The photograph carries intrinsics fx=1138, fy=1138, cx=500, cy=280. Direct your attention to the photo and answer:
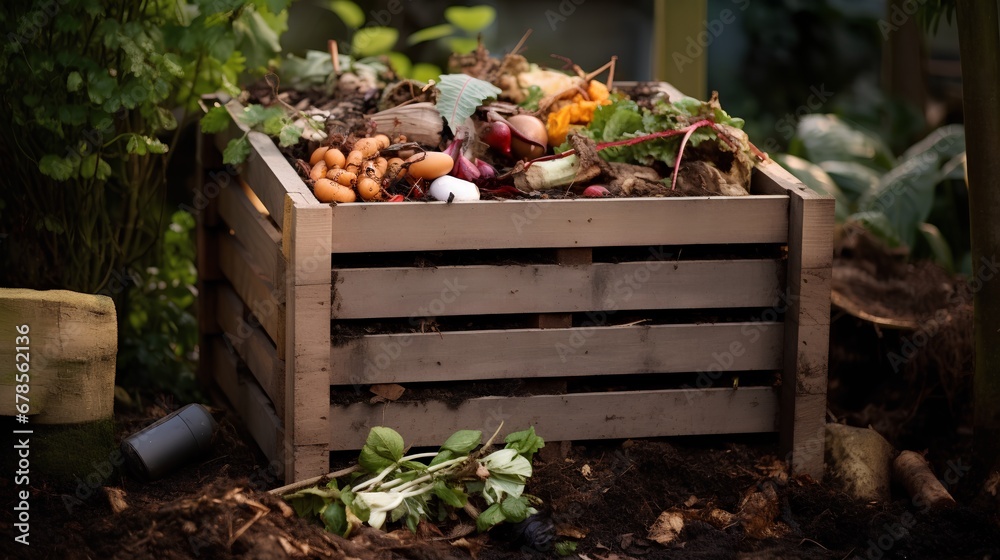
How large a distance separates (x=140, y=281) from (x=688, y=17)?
2.45m

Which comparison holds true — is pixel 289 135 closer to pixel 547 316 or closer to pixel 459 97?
pixel 459 97

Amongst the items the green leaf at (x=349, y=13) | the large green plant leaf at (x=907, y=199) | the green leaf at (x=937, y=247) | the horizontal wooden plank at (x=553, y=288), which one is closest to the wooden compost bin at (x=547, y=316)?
the horizontal wooden plank at (x=553, y=288)

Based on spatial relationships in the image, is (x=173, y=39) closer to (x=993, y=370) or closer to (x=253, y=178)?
(x=253, y=178)

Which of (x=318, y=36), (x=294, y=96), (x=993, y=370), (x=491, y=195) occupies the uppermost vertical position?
(x=318, y=36)

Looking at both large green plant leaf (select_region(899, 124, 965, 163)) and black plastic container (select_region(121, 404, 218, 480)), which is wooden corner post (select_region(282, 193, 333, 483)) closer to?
black plastic container (select_region(121, 404, 218, 480))

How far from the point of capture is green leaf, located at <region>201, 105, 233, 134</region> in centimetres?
340

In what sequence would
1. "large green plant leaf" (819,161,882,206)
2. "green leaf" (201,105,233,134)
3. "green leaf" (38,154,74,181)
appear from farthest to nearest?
"large green plant leaf" (819,161,882,206) → "green leaf" (201,105,233,134) → "green leaf" (38,154,74,181)

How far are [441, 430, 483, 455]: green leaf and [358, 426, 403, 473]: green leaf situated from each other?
0.13 m

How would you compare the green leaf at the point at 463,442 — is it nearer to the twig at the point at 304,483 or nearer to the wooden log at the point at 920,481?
the twig at the point at 304,483

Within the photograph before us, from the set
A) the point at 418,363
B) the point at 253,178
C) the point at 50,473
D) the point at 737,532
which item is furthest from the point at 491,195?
the point at 50,473

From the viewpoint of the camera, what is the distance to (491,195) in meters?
3.03

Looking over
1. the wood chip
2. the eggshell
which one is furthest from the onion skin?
the wood chip

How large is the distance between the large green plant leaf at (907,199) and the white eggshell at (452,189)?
2.01 m

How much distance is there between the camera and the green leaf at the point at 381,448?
274 centimetres
